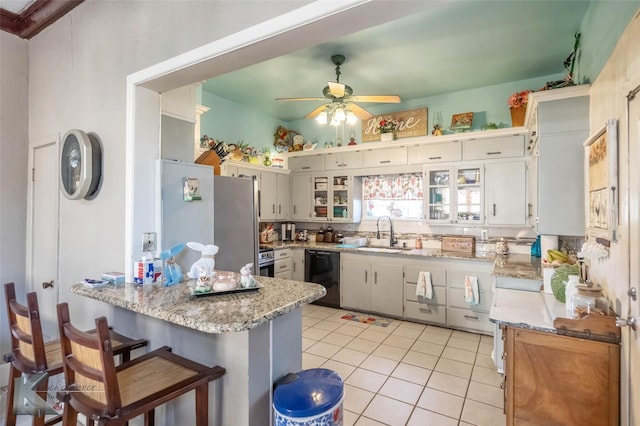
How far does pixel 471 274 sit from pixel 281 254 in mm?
Answer: 2546

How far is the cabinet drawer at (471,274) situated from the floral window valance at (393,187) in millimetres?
1334

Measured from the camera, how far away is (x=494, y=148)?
152 inches

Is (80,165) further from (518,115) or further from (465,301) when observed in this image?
(518,115)

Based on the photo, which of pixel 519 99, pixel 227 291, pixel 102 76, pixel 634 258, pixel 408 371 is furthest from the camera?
pixel 519 99

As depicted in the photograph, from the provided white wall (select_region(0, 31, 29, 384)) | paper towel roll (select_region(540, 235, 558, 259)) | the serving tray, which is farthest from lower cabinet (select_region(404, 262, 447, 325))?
white wall (select_region(0, 31, 29, 384))

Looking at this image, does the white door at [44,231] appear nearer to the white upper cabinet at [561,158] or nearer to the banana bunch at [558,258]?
the white upper cabinet at [561,158]

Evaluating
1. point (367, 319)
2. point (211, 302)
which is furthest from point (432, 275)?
point (211, 302)

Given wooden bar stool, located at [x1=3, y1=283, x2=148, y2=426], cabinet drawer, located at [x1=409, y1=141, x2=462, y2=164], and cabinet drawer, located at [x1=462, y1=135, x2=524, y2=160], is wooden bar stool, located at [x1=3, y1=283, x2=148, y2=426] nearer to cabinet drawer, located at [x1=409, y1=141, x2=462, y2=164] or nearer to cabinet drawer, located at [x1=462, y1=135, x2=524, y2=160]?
cabinet drawer, located at [x1=409, y1=141, x2=462, y2=164]

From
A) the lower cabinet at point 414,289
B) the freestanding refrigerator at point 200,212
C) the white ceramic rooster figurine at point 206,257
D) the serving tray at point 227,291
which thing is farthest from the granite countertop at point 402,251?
the white ceramic rooster figurine at point 206,257

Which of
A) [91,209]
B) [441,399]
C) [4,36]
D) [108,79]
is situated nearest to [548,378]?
[441,399]

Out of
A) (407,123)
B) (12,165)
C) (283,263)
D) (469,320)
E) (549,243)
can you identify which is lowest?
A: (469,320)

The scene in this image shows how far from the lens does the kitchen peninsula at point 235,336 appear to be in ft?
4.22

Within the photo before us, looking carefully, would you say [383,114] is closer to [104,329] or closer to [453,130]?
[453,130]

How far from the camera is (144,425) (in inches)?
66.6
